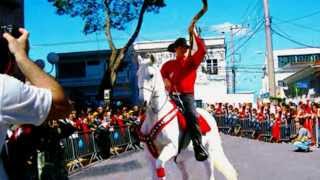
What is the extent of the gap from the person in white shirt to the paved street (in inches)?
385

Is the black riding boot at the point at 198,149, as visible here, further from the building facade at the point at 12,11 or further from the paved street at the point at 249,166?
Result: the building facade at the point at 12,11

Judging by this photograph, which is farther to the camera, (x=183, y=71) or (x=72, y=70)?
(x=72, y=70)

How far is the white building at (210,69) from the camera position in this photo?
6444 cm

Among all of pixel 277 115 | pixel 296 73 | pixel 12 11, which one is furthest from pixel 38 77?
pixel 296 73

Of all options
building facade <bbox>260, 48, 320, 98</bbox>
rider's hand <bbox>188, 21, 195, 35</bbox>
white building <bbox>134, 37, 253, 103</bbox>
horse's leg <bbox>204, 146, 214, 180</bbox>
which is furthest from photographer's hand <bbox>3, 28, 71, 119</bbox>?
white building <bbox>134, 37, 253, 103</bbox>

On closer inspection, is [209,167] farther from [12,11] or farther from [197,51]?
[12,11]

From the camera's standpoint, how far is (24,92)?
8.41 feet

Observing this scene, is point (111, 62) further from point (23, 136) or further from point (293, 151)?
point (23, 136)

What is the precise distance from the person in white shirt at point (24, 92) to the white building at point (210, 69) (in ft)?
195

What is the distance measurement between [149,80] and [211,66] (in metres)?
61.4

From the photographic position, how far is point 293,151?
19844 millimetres

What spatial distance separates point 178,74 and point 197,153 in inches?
47.1

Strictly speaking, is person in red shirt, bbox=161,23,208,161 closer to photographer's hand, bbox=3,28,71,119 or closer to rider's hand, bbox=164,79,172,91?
rider's hand, bbox=164,79,172,91

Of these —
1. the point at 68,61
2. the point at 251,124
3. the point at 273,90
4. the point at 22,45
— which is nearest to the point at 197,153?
the point at 22,45
